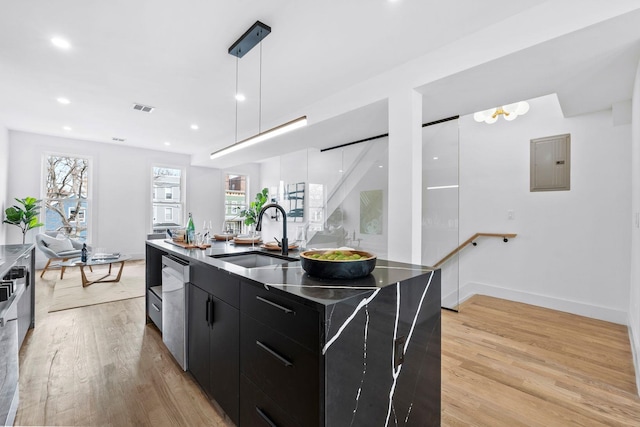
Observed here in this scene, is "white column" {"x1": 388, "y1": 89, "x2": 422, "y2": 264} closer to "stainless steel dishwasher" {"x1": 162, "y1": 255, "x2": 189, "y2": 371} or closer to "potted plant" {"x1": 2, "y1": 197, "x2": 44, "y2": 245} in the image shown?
"stainless steel dishwasher" {"x1": 162, "y1": 255, "x2": 189, "y2": 371}

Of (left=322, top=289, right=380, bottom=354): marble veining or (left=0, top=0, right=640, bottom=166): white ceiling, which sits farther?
(left=0, top=0, right=640, bottom=166): white ceiling

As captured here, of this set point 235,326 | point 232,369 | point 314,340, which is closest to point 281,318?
point 314,340

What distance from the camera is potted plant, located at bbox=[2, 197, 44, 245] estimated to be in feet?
16.7

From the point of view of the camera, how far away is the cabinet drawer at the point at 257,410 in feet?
3.89

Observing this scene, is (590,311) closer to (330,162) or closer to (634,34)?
(634,34)

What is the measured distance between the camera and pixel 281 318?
116 centimetres

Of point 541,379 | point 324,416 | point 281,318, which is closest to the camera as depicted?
point 324,416

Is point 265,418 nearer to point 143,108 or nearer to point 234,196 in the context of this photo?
point 143,108

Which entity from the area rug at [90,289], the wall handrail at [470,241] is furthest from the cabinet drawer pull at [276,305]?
the area rug at [90,289]

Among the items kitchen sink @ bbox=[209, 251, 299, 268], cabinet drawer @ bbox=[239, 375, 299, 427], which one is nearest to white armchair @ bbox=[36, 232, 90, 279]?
kitchen sink @ bbox=[209, 251, 299, 268]

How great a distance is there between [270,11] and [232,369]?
2362 mm

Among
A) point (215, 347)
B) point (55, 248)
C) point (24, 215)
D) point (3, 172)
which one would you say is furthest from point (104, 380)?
point (3, 172)

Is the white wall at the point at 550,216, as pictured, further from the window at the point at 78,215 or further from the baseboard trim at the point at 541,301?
the window at the point at 78,215

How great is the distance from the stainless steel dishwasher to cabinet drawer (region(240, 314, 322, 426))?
808mm
